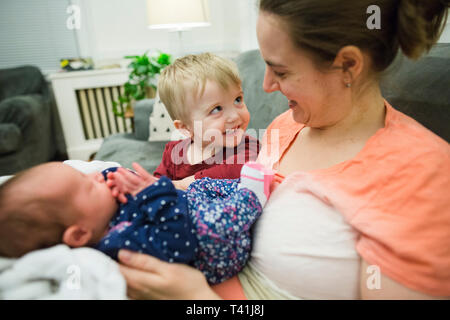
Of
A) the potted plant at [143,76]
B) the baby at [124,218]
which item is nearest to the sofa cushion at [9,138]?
the potted plant at [143,76]

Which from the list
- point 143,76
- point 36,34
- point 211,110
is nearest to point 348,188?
point 211,110

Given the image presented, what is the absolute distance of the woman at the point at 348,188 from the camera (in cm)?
63

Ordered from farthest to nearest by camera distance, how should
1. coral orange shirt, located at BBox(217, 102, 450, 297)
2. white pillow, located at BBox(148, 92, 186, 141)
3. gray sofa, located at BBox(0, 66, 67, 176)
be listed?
1. gray sofa, located at BBox(0, 66, 67, 176)
2. white pillow, located at BBox(148, 92, 186, 141)
3. coral orange shirt, located at BBox(217, 102, 450, 297)

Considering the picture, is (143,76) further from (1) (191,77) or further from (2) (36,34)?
(1) (191,77)

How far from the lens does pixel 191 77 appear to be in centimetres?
116

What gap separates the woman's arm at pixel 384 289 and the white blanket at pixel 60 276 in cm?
51

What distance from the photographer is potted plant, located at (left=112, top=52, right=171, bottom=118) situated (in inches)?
119

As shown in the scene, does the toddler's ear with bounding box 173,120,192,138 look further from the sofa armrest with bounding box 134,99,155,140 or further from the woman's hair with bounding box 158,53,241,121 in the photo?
the sofa armrest with bounding box 134,99,155,140

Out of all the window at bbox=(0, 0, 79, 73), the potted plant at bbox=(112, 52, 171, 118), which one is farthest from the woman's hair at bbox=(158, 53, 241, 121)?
the window at bbox=(0, 0, 79, 73)

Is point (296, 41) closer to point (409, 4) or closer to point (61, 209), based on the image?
point (409, 4)

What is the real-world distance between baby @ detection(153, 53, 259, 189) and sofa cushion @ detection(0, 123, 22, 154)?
2045 millimetres

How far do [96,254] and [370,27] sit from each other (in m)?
0.81

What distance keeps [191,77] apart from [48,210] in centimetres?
68
